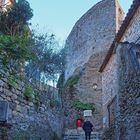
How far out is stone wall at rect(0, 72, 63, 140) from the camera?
8.41m

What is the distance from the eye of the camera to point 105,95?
17.2 metres

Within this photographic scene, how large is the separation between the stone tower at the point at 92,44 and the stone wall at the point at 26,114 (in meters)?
12.0

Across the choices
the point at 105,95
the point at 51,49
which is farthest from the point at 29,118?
the point at 51,49

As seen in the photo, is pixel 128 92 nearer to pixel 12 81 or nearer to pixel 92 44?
pixel 12 81

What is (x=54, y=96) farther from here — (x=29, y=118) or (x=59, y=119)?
(x=29, y=118)

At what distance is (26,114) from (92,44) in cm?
1918

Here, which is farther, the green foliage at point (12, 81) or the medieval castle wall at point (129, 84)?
the green foliage at point (12, 81)

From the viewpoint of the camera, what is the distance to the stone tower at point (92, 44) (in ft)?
84.4

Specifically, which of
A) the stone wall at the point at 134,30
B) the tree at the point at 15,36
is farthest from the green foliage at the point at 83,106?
the stone wall at the point at 134,30

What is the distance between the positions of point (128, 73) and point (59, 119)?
5945 millimetres

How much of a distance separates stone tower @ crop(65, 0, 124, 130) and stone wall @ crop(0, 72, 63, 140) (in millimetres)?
11965

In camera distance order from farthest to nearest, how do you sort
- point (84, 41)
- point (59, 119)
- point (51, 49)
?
point (84, 41)
point (51, 49)
point (59, 119)

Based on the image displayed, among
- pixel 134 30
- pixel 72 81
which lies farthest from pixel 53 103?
pixel 72 81

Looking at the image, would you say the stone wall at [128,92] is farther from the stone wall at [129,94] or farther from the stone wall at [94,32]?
the stone wall at [94,32]
